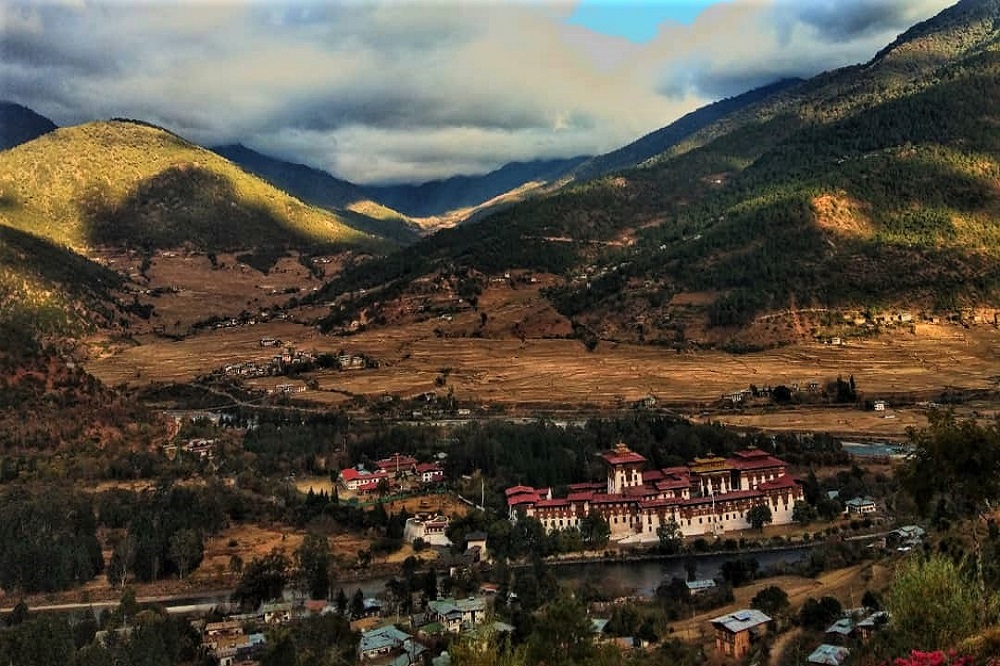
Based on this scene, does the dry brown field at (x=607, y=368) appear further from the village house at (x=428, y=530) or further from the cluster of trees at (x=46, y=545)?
the cluster of trees at (x=46, y=545)

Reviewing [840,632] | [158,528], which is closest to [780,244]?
Answer: [840,632]

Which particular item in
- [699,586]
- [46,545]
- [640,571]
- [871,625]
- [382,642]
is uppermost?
[46,545]

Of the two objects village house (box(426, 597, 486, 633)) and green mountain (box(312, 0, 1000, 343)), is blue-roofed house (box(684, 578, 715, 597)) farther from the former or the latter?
green mountain (box(312, 0, 1000, 343))

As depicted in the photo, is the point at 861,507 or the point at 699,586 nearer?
the point at 699,586

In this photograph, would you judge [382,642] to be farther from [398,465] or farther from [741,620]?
[398,465]

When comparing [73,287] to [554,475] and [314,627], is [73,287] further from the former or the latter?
[314,627]

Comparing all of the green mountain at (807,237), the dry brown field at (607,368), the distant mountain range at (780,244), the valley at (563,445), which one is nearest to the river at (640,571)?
the valley at (563,445)
